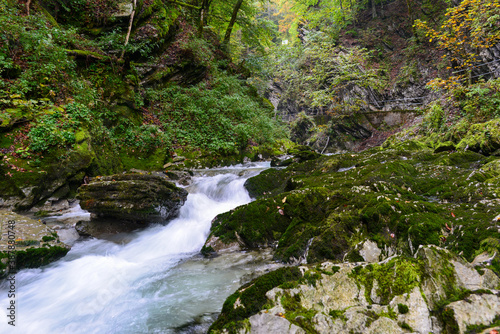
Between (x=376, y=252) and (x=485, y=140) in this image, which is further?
(x=485, y=140)

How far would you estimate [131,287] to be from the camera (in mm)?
3742

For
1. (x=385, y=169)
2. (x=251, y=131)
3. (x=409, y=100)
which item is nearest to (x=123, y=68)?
(x=251, y=131)

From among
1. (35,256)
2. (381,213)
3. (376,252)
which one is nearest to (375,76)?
(381,213)

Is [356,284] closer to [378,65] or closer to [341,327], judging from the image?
[341,327]

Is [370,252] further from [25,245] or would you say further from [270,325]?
[25,245]

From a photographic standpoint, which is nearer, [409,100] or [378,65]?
[409,100]

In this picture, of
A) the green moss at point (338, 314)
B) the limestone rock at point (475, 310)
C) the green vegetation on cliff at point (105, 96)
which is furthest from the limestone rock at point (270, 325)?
the green vegetation on cliff at point (105, 96)

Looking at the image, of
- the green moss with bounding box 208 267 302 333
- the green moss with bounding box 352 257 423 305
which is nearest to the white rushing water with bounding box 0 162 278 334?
the green moss with bounding box 208 267 302 333

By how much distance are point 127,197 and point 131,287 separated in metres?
2.32

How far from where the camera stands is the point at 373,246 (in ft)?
10.1

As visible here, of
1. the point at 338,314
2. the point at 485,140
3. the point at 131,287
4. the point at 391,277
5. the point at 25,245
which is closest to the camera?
the point at 338,314

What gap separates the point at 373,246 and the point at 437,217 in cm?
89

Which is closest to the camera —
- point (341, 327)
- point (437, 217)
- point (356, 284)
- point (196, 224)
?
point (341, 327)

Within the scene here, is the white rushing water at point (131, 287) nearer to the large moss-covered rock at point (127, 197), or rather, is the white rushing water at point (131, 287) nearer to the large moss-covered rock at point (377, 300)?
the large moss-covered rock at point (127, 197)
